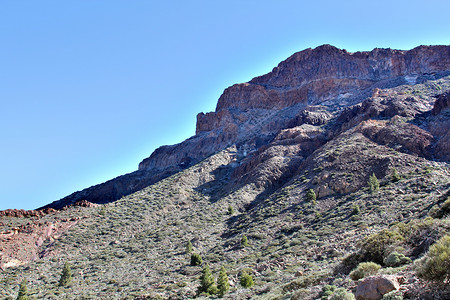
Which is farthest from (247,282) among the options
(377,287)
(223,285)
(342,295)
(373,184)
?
(373,184)

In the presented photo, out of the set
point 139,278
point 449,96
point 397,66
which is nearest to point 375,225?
point 139,278

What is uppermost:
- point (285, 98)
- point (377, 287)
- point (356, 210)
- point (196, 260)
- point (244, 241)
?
point (285, 98)

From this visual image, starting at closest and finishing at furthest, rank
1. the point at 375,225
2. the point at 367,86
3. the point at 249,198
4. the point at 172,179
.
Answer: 1. the point at 375,225
2. the point at 249,198
3. the point at 172,179
4. the point at 367,86

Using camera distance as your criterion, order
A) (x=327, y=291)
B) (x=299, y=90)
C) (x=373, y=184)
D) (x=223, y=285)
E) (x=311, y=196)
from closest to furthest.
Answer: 1. (x=327, y=291)
2. (x=223, y=285)
3. (x=373, y=184)
4. (x=311, y=196)
5. (x=299, y=90)

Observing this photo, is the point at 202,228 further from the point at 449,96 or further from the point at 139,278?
the point at 449,96

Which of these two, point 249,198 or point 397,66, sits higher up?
point 397,66

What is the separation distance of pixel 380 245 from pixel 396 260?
2.28 m

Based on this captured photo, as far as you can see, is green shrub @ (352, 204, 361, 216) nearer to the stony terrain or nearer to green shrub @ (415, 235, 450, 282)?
the stony terrain

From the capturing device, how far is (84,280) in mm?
30844

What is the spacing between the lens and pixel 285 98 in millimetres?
92875

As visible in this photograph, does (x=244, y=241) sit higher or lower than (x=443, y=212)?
higher

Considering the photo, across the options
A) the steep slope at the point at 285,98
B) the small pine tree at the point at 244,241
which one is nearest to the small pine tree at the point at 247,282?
the small pine tree at the point at 244,241

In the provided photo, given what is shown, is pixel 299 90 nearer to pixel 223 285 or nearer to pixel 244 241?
pixel 244 241

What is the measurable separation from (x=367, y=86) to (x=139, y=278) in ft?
245
